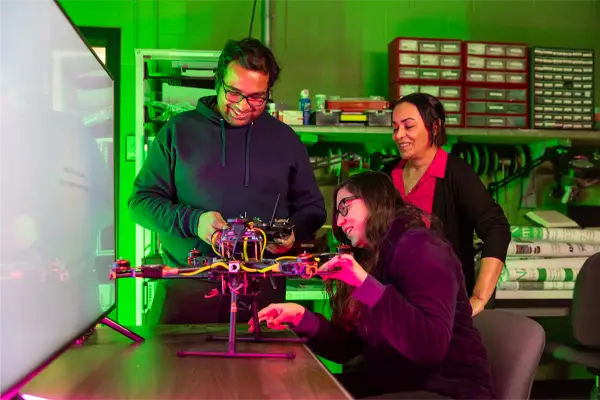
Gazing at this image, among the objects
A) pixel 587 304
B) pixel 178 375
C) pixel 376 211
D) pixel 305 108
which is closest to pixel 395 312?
pixel 376 211

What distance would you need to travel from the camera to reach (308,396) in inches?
32.7

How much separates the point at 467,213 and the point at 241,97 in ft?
2.95

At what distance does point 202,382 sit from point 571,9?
3.32 metres

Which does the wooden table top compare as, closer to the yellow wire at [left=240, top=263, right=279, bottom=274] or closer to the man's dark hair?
the yellow wire at [left=240, top=263, right=279, bottom=274]

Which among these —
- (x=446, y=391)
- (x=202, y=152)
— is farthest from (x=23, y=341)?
(x=202, y=152)

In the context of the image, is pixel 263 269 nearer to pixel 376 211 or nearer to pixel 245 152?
pixel 376 211

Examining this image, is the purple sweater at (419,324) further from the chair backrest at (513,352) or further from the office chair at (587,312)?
the office chair at (587,312)

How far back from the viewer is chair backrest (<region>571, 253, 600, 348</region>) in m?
2.46

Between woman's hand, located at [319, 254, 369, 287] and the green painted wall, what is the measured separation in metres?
2.07

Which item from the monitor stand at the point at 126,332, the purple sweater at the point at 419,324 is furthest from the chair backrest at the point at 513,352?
the monitor stand at the point at 126,332

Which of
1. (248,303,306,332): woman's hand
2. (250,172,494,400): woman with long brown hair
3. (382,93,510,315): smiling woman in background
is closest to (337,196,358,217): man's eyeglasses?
(250,172,494,400): woman with long brown hair

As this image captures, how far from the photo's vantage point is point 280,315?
1.34 meters

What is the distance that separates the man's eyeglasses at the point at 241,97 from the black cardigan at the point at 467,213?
2.45ft

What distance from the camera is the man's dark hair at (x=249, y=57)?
155 cm
